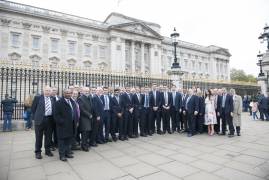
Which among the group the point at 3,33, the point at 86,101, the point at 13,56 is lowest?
the point at 86,101

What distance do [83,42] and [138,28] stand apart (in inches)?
555

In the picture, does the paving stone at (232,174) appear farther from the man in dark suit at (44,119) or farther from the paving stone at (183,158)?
the man in dark suit at (44,119)

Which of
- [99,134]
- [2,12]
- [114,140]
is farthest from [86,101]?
[2,12]

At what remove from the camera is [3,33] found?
103ft

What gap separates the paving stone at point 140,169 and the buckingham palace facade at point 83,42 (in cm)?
2472

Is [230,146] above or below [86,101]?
below

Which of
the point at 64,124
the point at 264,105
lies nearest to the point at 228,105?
the point at 64,124

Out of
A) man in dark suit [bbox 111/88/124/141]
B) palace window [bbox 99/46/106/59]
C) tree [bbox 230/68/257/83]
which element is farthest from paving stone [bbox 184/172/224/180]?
tree [bbox 230/68/257/83]

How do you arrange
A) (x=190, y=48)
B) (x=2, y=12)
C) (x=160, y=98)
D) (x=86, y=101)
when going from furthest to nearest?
1. (x=190, y=48)
2. (x=2, y=12)
3. (x=160, y=98)
4. (x=86, y=101)

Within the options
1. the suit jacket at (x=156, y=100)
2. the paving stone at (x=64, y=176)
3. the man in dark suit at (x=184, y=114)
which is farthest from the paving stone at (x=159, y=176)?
the man in dark suit at (x=184, y=114)

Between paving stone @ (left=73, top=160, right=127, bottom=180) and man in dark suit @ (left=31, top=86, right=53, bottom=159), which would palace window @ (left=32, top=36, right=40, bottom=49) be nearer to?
man in dark suit @ (left=31, top=86, right=53, bottom=159)

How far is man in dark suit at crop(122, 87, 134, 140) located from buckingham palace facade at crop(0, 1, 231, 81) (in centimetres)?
2131

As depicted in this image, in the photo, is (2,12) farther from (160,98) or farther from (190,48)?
(190,48)

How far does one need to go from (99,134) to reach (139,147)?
1547 millimetres
